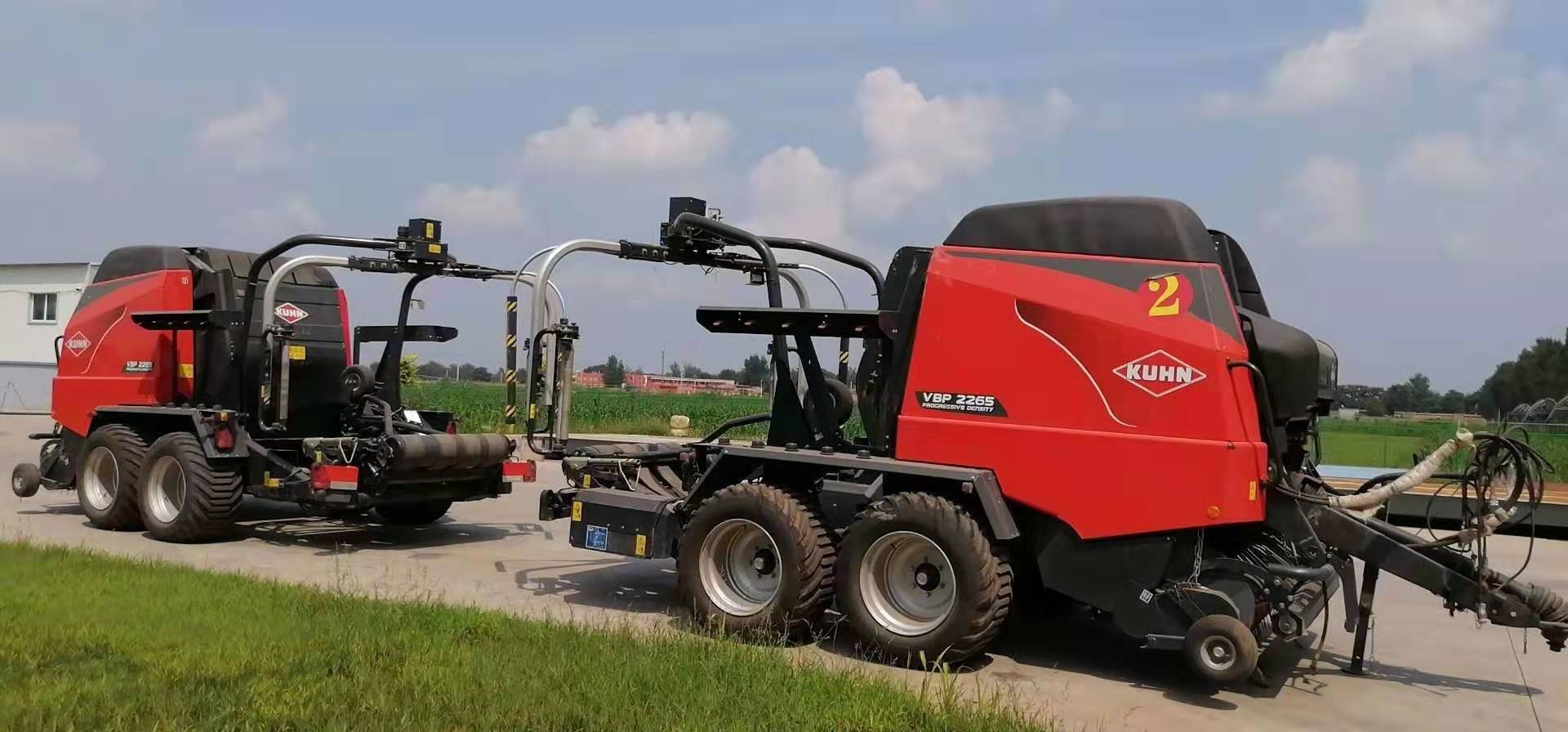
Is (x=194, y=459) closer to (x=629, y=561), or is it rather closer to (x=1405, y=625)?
(x=629, y=561)

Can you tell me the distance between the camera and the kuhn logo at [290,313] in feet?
37.5

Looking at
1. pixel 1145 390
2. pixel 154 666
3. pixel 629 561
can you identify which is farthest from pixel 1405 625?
pixel 154 666

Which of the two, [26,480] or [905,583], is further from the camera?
[26,480]

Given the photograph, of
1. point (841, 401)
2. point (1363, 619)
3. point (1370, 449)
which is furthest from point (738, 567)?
point (1370, 449)

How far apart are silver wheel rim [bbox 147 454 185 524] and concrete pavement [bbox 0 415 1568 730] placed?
0.30 metres

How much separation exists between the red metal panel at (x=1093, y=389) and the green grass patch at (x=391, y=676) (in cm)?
136

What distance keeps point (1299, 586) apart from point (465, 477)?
7.60m

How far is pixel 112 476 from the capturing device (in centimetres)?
1146

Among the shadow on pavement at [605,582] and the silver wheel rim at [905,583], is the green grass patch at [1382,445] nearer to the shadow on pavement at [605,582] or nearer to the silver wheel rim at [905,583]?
the shadow on pavement at [605,582]

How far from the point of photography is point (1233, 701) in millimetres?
6094

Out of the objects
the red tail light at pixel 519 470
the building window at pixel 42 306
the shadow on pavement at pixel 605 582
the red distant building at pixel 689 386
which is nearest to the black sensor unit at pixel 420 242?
the red tail light at pixel 519 470

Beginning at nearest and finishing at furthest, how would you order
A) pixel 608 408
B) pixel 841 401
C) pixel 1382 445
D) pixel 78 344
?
pixel 841 401 < pixel 78 344 < pixel 1382 445 < pixel 608 408

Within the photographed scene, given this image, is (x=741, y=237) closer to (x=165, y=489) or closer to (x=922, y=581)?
(x=922, y=581)

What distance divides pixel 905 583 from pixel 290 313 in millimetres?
7602
